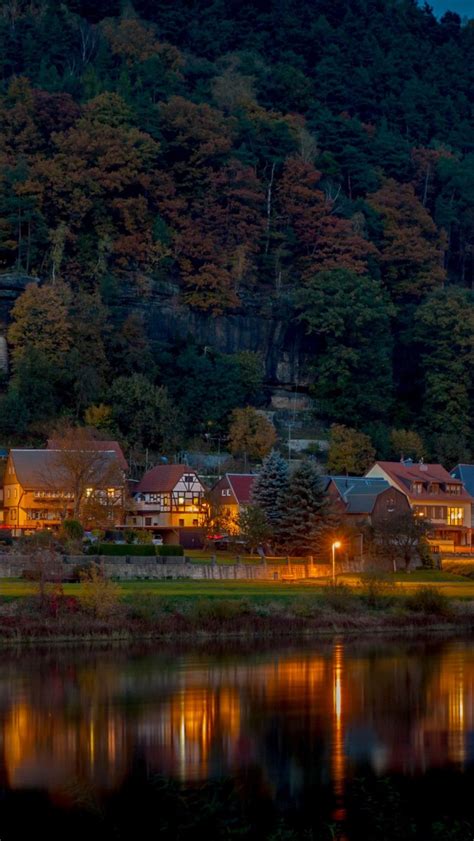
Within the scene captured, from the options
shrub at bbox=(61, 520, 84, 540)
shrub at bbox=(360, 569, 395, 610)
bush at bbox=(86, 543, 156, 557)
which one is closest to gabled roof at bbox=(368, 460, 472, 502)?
shrub at bbox=(61, 520, 84, 540)

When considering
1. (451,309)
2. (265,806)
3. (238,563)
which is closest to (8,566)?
(238,563)

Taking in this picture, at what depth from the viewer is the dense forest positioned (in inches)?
3455

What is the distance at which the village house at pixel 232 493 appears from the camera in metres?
76.1

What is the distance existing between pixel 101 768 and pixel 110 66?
4087 inches

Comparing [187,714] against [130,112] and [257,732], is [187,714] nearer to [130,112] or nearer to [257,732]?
[257,732]

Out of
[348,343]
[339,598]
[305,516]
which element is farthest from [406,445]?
[339,598]

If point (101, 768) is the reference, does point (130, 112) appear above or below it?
above

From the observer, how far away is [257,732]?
32.1 meters

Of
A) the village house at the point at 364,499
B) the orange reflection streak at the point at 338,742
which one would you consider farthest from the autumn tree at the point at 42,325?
the orange reflection streak at the point at 338,742

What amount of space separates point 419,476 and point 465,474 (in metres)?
5.76

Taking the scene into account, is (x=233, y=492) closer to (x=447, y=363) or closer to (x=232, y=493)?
(x=232, y=493)

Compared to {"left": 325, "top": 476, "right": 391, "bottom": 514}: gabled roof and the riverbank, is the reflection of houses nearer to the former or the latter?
{"left": 325, "top": 476, "right": 391, "bottom": 514}: gabled roof

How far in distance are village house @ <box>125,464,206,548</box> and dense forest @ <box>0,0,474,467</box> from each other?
20.5 ft

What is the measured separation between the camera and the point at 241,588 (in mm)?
53844
